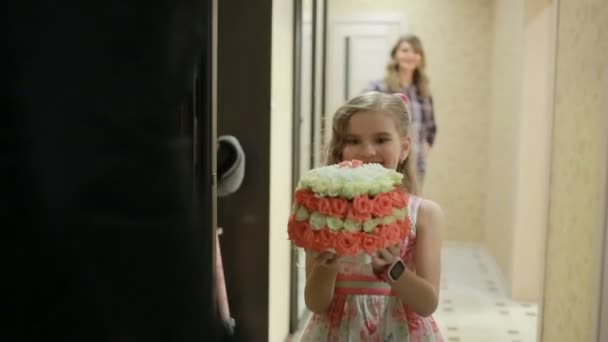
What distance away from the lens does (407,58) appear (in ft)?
13.9

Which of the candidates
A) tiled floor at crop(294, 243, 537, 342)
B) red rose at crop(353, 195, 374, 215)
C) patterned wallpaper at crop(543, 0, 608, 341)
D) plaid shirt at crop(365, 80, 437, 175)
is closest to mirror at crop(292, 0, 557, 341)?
tiled floor at crop(294, 243, 537, 342)

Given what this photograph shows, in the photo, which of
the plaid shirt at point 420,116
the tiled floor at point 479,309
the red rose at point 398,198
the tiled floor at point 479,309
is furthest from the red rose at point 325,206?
the plaid shirt at point 420,116

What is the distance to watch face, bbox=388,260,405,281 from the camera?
3.65ft

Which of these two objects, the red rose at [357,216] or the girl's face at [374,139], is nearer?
the red rose at [357,216]

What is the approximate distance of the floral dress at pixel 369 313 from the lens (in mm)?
1245

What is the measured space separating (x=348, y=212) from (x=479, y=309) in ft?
10.4

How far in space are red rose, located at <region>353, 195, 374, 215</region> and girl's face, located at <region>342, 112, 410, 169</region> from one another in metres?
0.26

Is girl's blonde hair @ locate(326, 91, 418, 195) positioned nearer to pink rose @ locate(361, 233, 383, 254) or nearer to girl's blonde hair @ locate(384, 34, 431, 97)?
pink rose @ locate(361, 233, 383, 254)

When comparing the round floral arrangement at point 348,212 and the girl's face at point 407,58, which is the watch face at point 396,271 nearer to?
the round floral arrangement at point 348,212

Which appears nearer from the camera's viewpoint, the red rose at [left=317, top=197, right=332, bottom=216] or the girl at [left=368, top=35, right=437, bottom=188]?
the red rose at [left=317, top=197, right=332, bottom=216]

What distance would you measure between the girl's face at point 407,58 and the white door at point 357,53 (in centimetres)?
131

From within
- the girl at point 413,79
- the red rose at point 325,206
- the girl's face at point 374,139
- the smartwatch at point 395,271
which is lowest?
the smartwatch at point 395,271

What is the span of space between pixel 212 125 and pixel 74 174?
4.4 inches

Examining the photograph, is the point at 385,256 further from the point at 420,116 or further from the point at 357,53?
the point at 357,53
